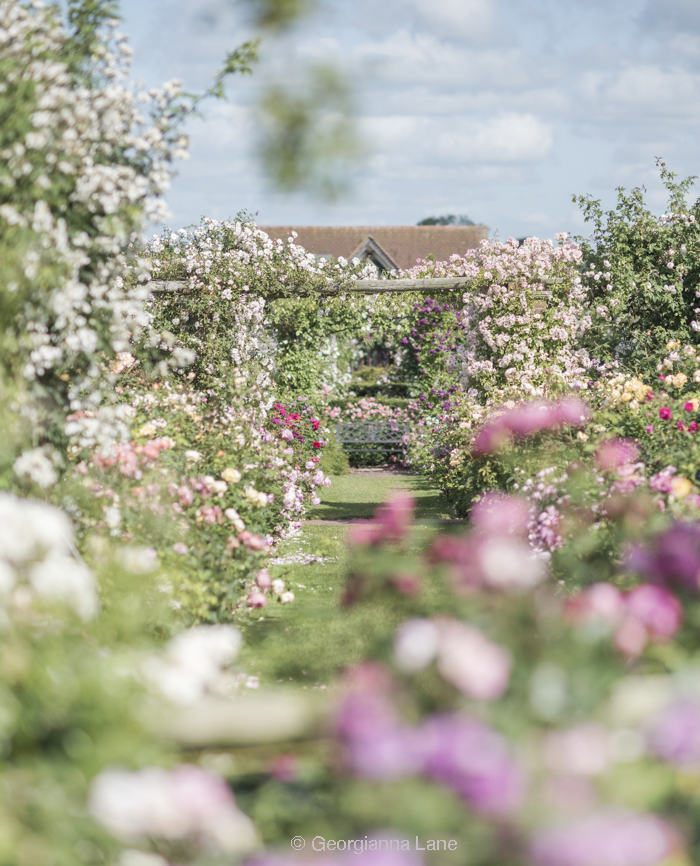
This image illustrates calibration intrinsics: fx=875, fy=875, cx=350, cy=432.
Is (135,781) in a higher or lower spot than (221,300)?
lower

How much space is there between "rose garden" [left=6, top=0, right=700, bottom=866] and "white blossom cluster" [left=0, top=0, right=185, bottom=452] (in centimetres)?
1

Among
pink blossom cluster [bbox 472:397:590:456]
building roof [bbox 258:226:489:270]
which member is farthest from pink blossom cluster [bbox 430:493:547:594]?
building roof [bbox 258:226:489:270]

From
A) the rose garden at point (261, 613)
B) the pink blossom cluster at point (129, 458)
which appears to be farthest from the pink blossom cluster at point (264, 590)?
the pink blossom cluster at point (129, 458)

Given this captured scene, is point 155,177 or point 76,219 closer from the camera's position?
point 76,219

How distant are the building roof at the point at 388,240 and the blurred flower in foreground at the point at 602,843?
25.0 meters

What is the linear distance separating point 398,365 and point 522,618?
15.5 m

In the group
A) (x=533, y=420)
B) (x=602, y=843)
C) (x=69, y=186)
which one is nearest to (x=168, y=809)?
(x=602, y=843)

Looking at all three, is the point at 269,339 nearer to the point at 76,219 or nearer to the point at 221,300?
the point at 221,300

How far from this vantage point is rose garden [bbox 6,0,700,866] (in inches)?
54.2

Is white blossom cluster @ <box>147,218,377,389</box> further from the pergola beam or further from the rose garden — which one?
the rose garden

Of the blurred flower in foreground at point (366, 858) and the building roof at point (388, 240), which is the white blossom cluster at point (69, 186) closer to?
the blurred flower in foreground at point (366, 858)

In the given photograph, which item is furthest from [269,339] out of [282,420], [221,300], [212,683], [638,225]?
[212,683]

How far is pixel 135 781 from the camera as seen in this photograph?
1437 mm

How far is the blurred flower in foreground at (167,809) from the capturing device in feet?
4.55
